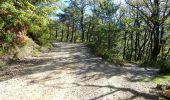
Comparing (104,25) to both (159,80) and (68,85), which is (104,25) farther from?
(68,85)

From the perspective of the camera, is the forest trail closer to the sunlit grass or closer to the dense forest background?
the sunlit grass

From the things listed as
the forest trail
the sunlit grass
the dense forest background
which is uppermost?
the dense forest background

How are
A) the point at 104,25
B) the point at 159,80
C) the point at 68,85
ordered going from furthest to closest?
the point at 104,25 → the point at 159,80 → the point at 68,85

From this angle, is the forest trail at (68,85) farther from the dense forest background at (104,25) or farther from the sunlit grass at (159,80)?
the dense forest background at (104,25)

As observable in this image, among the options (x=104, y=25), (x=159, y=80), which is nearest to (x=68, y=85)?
(x=159, y=80)

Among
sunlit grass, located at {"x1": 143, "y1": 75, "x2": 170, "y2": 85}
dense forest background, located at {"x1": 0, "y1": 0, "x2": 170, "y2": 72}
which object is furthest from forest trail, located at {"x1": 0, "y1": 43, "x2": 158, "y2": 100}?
dense forest background, located at {"x1": 0, "y1": 0, "x2": 170, "y2": 72}

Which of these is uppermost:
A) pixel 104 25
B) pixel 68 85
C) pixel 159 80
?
pixel 104 25

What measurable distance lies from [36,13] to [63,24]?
74.7 meters

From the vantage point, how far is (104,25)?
1877 inches

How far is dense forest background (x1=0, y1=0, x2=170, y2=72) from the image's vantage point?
1793 cm

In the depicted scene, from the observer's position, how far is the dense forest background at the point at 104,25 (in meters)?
17.9

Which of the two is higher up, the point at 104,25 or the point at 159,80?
the point at 104,25

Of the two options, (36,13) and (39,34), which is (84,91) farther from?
(39,34)

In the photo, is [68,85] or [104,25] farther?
[104,25]
